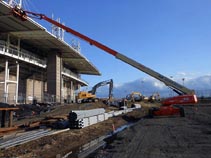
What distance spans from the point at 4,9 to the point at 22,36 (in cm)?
1050

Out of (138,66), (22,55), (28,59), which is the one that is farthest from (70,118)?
(28,59)

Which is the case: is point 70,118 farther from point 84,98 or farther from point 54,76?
point 84,98

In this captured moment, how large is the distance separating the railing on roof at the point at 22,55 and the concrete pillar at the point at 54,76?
Result: 4.08ft

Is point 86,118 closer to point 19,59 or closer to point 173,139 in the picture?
point 173,139

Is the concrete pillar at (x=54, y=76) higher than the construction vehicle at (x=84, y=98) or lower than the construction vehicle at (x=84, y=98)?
higher

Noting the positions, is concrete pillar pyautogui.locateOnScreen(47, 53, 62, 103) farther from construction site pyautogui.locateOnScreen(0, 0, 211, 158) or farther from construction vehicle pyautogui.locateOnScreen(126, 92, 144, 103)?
construction vehicle pyautogui.locateOnScreen(126, 92, 144, 103)

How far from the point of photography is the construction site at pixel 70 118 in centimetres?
1188

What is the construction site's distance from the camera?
11883 mm

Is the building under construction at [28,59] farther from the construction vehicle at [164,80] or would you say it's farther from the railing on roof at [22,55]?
the construction vehicle at [164,80]

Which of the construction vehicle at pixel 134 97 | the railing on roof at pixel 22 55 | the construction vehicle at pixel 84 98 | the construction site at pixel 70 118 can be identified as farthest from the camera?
the construction vehicle at pixel 134 97

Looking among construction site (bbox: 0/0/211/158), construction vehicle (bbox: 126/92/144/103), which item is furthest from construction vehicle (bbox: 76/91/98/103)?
construction vehicle (bbox: 126/92/144/103)

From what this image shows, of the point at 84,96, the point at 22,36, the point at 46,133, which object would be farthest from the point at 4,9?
the point at 84,96

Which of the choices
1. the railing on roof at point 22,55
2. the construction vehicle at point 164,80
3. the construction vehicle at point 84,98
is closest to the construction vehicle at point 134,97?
the construction vehicle at point 84,98

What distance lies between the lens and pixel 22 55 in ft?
137
